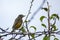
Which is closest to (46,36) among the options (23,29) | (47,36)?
(47,36)

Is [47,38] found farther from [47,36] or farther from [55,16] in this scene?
[55,16]

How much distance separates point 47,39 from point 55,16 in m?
0.12

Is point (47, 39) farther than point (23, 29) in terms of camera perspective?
No

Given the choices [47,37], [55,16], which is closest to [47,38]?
[47,37]

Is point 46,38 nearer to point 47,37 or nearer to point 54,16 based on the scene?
point 47,37

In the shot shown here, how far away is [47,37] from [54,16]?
0.11m

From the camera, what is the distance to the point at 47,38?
0.53 meters

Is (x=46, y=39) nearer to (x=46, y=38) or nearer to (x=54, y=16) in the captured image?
(x=46, y=38)

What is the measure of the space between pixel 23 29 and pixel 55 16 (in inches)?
6.0

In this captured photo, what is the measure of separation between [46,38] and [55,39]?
0.10 meters

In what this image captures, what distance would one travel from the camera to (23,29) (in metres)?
0.63

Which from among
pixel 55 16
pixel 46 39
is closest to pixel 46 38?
pixel 46 39

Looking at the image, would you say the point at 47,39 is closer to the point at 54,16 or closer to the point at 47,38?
the point at 47,38

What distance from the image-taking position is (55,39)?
2.03 ft
